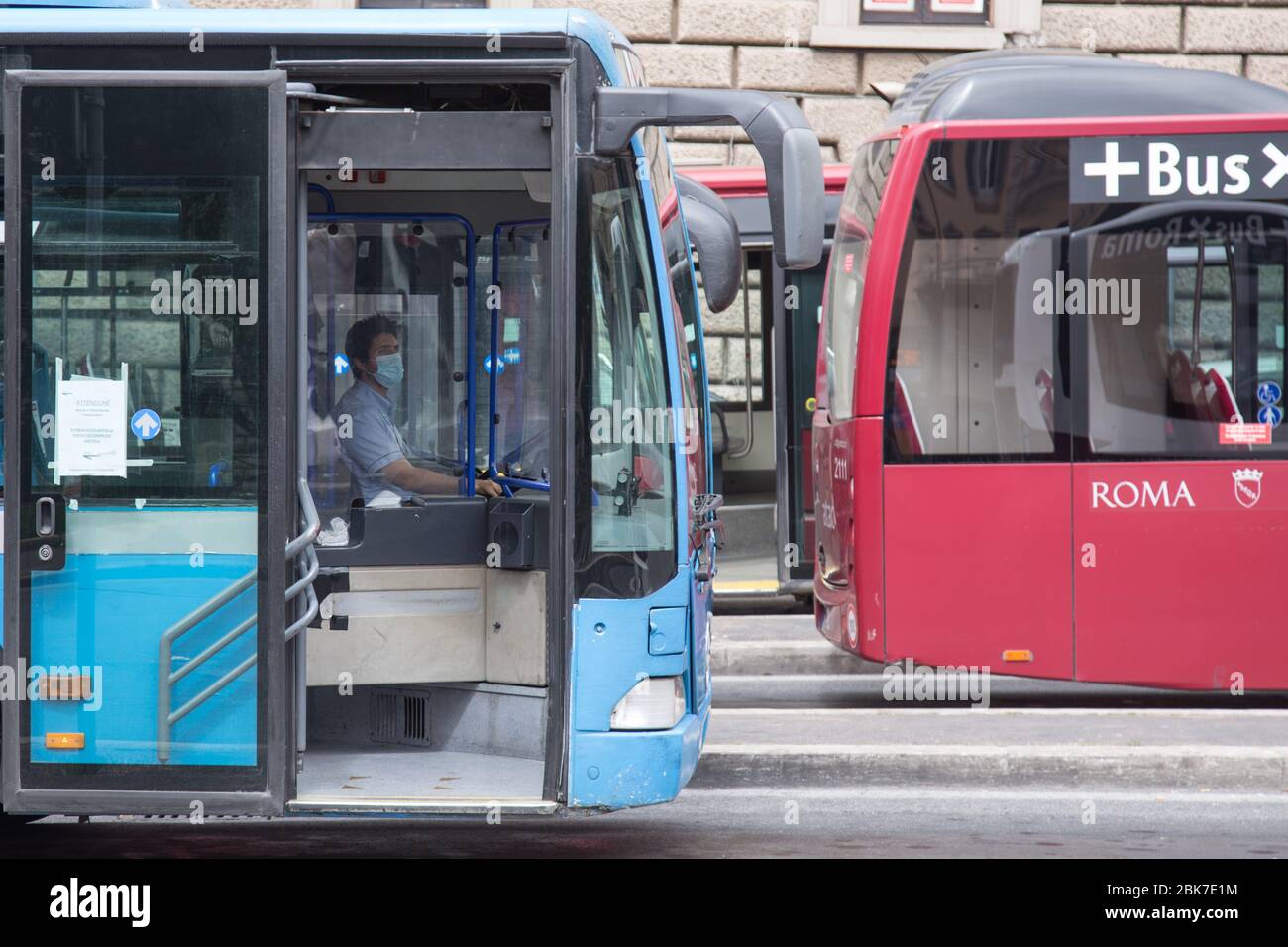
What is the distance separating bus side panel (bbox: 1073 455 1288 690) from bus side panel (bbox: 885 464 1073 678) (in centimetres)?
13

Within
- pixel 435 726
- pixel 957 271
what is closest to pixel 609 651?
pixel 435 726

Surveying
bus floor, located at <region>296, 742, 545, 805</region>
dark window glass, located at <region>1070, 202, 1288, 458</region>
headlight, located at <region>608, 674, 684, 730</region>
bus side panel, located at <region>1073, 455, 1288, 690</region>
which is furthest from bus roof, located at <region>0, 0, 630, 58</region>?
bus side panel, located at <region>1073, 455, 1288, 690</region>

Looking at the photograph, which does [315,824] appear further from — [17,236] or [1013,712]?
[1013,712]

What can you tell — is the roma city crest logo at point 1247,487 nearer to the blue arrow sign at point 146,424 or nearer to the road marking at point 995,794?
the road marking at point 995,794

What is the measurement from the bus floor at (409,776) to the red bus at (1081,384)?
3.50m

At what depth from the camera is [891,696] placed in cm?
1043

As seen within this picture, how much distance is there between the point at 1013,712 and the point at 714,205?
12.3 feet

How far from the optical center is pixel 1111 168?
8.95 m

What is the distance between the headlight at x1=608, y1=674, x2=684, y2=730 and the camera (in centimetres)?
546

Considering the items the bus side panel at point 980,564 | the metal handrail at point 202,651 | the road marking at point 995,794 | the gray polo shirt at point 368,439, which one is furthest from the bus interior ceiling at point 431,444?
the bus side panel at point 980,564

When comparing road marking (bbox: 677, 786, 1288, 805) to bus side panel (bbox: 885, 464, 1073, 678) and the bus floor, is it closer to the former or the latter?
bus side panel (bbox: 885, 464, 1073, 678)

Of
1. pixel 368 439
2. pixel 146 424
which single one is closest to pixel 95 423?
pixel 146 424

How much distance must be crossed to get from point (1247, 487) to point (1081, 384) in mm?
1058

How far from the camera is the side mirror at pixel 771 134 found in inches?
207
